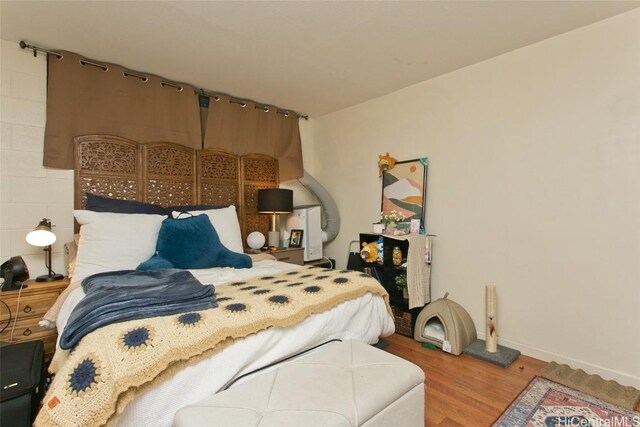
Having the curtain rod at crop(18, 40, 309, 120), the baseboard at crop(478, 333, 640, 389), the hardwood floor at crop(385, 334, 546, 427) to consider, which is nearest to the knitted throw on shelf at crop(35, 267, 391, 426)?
the hardwood floor at crop(385, 334, 546, 427)

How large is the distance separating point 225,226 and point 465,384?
2.17m

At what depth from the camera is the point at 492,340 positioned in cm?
235

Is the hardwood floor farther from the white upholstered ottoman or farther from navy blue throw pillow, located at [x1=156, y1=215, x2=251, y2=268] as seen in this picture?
navy blue throw pillow, located at [x1=156, y1=215, x2=251, y2=268]

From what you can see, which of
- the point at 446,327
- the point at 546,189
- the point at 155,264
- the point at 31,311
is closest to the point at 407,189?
the point at 546,189

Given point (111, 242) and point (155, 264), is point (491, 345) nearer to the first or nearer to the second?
point (155, 264)

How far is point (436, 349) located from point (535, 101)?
206cm

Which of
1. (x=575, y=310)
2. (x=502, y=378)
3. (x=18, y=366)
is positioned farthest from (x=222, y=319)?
(x=575, y=310)

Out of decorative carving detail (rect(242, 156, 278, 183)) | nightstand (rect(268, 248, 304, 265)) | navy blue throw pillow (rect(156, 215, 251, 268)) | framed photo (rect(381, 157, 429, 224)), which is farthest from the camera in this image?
decorative carving detail (rect(242, 156, 278, 183))

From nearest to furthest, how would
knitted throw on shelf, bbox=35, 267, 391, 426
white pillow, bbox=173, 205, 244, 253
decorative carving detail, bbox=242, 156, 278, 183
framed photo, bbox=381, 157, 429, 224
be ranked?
1. knitted throw on shelf, bbox=35, 267, 391, 426
2. white pillow, bbox=173, 205, 244, 253
3. framed photo, bbox=381, 157, 429, 224
4. decorative carving detail, bbox=242, 156, 278, 183

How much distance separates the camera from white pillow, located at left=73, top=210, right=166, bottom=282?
6.76 ft

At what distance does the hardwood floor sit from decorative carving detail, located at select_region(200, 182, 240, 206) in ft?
7.03

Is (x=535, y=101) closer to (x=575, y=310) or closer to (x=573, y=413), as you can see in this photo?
(x=575, y=310)

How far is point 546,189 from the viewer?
2277mm

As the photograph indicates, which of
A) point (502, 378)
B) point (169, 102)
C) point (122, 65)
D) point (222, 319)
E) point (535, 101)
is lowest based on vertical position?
point (502, 378)
